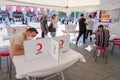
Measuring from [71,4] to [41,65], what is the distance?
4.01 metres

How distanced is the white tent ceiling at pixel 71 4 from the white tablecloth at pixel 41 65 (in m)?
2.60

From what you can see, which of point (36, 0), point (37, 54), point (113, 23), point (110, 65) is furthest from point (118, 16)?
point (37, 54)

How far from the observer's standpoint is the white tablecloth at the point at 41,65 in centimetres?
171

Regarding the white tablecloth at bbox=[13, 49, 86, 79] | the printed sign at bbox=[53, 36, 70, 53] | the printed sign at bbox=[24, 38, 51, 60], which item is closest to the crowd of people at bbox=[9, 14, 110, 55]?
the white tablecloth at bbox=[13, 49, 86, 79]

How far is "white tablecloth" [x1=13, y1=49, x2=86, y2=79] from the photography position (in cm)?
171

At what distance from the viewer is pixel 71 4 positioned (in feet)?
17.6

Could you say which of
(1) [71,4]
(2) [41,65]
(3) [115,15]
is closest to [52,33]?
(1) [71,4]

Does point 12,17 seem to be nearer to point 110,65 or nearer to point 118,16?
point 118,16

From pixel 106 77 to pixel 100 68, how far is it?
52 centimetres

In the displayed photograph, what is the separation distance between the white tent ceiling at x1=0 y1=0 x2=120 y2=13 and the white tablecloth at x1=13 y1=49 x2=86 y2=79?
260cm

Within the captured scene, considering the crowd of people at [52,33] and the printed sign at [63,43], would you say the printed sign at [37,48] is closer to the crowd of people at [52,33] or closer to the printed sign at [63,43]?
the printed sign at [63,43]

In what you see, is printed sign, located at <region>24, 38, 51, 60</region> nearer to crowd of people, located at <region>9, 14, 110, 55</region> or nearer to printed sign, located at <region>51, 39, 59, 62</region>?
printed sign, located at <region>51, 39, 59, 62</region>

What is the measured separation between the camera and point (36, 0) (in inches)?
180

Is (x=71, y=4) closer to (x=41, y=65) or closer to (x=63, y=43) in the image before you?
(x=63, y=43)
